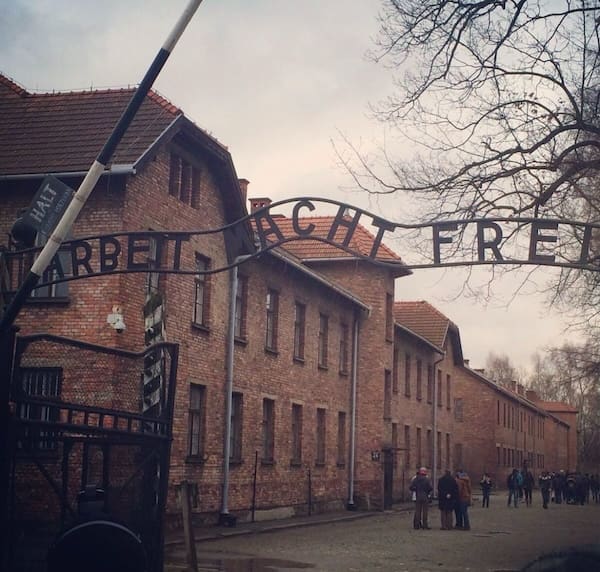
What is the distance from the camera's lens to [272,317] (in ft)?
101

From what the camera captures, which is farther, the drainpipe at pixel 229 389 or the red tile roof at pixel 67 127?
the drainpipe at pixel 229 389

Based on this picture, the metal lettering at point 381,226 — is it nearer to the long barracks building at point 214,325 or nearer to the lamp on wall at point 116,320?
the long barracks building at point 214,325

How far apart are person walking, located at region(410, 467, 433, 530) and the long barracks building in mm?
4135

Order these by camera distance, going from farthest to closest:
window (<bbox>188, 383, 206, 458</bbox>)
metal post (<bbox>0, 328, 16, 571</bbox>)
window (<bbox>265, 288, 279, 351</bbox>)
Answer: window (<bbox>265, 288, 279, 351</bbox>) < window (<bbox>188, 383, 206, 458</bbox>) < metal post (<bbox>0, 328, 16, 571</bbox>)

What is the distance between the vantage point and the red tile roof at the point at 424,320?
55.3 metres

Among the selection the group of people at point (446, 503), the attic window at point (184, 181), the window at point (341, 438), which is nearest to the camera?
the attic window at point (184, 181)

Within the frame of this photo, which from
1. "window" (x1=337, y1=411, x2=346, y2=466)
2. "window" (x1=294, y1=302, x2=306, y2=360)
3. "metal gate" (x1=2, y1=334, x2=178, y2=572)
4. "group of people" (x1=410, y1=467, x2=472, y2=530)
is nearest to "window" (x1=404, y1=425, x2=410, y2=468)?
"window" (x1=337, y1=411, x2=346, y2=466)

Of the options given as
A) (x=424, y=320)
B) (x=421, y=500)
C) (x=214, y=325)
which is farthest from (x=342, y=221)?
(x=424, y=320)

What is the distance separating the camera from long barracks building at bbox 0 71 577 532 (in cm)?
2041

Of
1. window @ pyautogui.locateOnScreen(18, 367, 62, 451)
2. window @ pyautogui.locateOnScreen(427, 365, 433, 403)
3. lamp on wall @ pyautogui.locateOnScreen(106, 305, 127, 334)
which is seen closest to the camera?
window @ pyautogui.locateOnScreen(18, 367, 62, 451)

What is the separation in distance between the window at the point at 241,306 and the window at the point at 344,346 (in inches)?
395

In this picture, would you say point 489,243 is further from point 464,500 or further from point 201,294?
point 464,500

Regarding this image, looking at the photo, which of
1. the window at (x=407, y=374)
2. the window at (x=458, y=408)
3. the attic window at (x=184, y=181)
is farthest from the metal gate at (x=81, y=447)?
the window at (x=458, y=408)

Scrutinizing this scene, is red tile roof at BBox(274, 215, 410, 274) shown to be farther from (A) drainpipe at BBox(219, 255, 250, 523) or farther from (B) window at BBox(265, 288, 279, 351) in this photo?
(A) drainpipe at BBox(219, 255, 250, 523)
